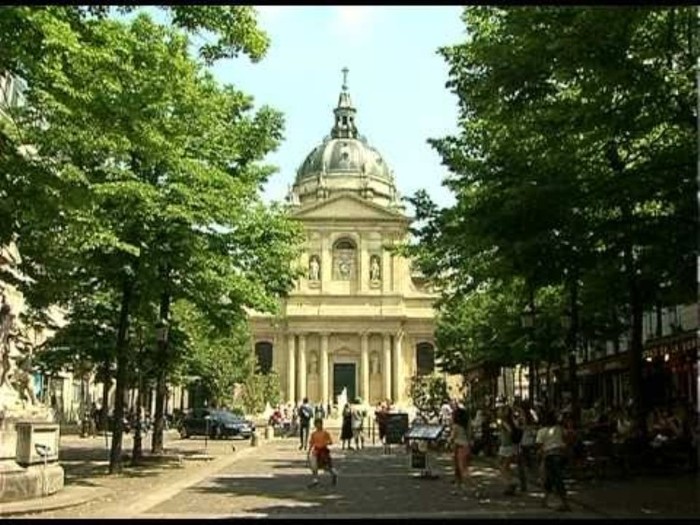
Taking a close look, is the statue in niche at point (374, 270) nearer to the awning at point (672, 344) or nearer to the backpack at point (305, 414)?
the backpack at point (305, 414)

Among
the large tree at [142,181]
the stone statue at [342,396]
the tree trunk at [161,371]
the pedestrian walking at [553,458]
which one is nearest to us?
the large tree at [142,181]

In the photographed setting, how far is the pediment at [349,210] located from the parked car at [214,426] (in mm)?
53287

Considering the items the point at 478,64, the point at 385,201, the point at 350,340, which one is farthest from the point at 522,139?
the point at 385,201

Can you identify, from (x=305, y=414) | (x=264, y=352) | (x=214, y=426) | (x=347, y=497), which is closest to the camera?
(x=347, y=497)

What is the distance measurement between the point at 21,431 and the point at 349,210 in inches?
3430

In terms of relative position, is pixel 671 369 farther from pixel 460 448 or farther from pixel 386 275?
pixel 386 275

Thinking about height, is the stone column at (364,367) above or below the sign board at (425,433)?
above

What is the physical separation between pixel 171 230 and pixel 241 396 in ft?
192

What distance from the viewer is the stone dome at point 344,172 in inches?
4678

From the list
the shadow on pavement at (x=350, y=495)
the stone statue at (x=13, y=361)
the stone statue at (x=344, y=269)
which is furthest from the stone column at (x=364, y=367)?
the stone statue at (x=13, y=361)

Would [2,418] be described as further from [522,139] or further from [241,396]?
[241,396]

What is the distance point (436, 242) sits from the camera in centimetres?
2597

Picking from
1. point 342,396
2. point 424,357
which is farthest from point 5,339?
point 424,357

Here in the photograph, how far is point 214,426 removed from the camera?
49.4 meters
